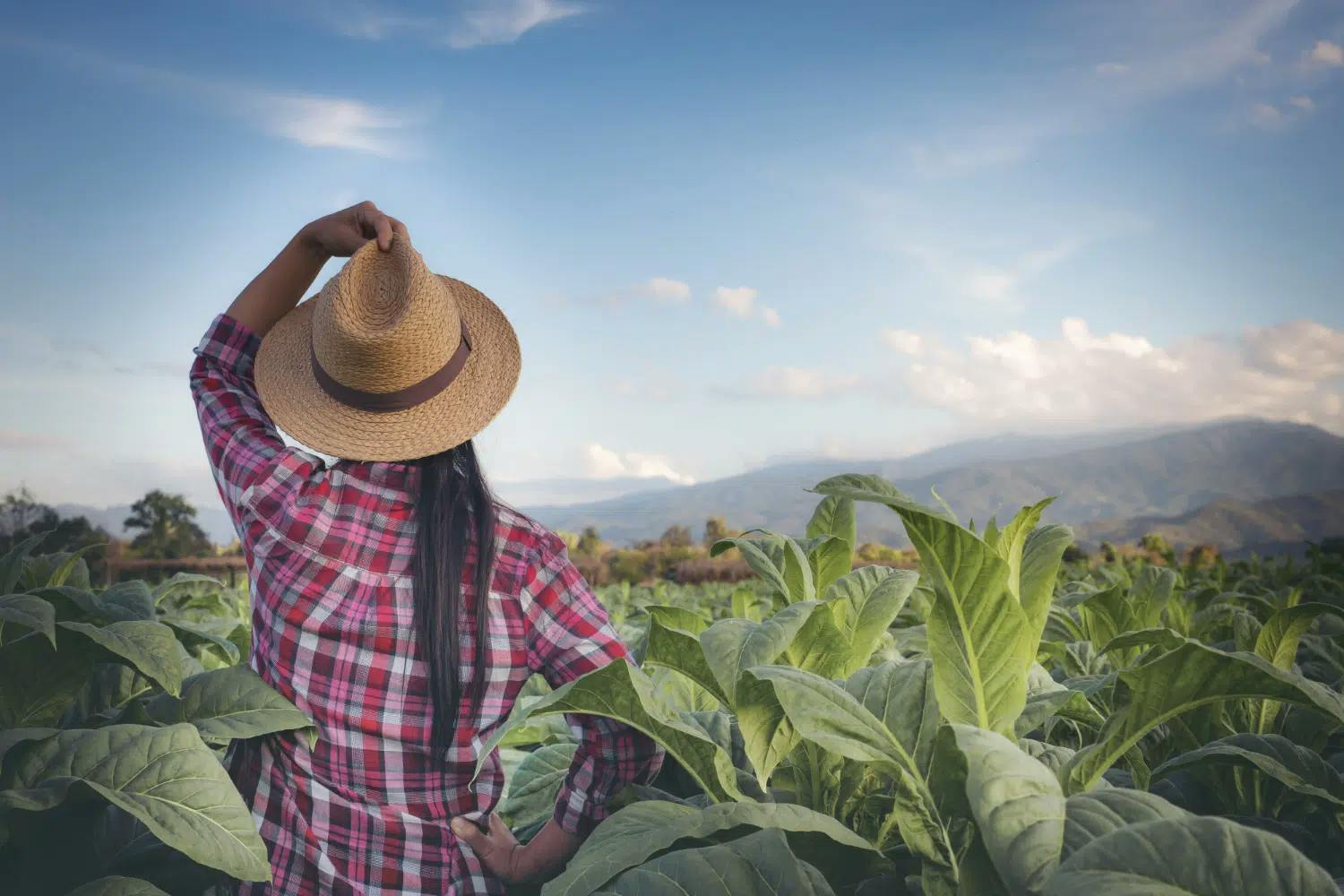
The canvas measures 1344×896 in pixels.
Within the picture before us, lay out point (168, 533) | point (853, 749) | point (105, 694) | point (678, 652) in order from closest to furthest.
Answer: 1. point (853, 749)
2. point (678, 652)
3. point (105, 694)
4. point (168, 533)

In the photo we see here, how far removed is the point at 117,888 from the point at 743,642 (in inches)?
31.0

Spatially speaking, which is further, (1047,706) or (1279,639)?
(1279,639)

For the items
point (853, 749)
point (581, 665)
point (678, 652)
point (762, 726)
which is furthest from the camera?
point (581, 665)

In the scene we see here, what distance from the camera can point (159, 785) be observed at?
1046mm

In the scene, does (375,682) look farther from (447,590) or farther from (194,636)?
(194,636)

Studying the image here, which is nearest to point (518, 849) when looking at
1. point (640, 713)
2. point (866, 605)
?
point (640, 713)

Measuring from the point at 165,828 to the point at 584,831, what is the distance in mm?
533

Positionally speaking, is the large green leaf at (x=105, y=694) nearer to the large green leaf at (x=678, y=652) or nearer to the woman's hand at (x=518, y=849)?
the woman's hand at (x=518, y=849)

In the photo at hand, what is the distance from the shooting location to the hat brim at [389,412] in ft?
5.20

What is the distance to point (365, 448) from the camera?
158 centimetres

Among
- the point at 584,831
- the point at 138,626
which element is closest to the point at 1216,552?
the point at 584,831

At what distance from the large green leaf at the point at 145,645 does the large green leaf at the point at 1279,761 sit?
115cm

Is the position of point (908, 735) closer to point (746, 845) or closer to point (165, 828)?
point (746, 845)

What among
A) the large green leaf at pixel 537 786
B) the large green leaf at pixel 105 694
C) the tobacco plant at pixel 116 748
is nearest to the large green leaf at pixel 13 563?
the tobacco plant at pixel 116 748
